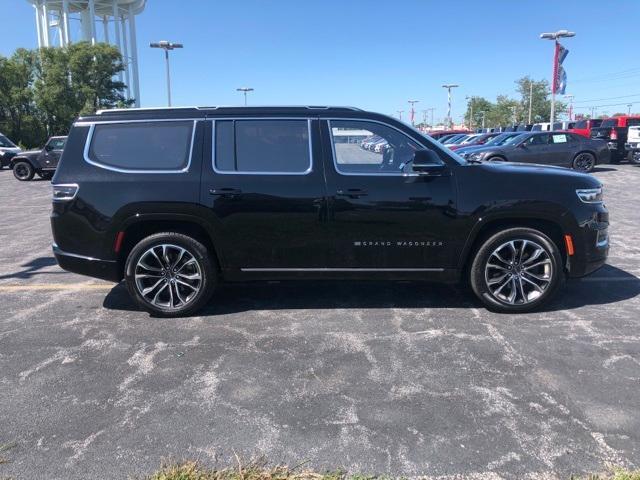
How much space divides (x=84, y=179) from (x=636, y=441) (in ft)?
15.1

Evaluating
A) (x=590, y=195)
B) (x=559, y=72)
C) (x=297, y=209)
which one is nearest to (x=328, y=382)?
(x=297, y=209)

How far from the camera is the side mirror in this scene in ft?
15.3

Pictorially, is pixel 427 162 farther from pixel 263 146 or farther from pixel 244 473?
pixel 244 473

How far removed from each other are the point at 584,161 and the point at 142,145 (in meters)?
18.7

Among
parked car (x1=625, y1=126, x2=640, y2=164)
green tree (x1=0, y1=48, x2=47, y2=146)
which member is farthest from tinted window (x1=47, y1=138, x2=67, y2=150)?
green tree (x1=0, y1=48, x2=47, y2=146)

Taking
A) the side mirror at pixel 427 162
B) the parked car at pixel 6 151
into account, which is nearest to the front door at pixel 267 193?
the side mirror at pixel 427 162

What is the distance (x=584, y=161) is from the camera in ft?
64.4

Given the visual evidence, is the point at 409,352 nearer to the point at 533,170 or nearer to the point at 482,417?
the point at 482,417

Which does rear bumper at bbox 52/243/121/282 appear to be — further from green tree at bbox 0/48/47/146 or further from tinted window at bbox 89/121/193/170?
green tree at bbox 0/48/47/146

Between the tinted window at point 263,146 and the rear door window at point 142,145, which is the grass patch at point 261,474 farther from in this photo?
the rear door window at point 142,145

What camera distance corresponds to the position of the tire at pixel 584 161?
63.9 ft

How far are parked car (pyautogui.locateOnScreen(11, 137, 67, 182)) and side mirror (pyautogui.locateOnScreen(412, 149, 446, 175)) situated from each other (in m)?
19.5

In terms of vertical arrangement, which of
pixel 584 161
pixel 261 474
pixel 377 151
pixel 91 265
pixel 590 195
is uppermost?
pixel 377 151

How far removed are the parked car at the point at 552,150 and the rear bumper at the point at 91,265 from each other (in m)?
15.0
